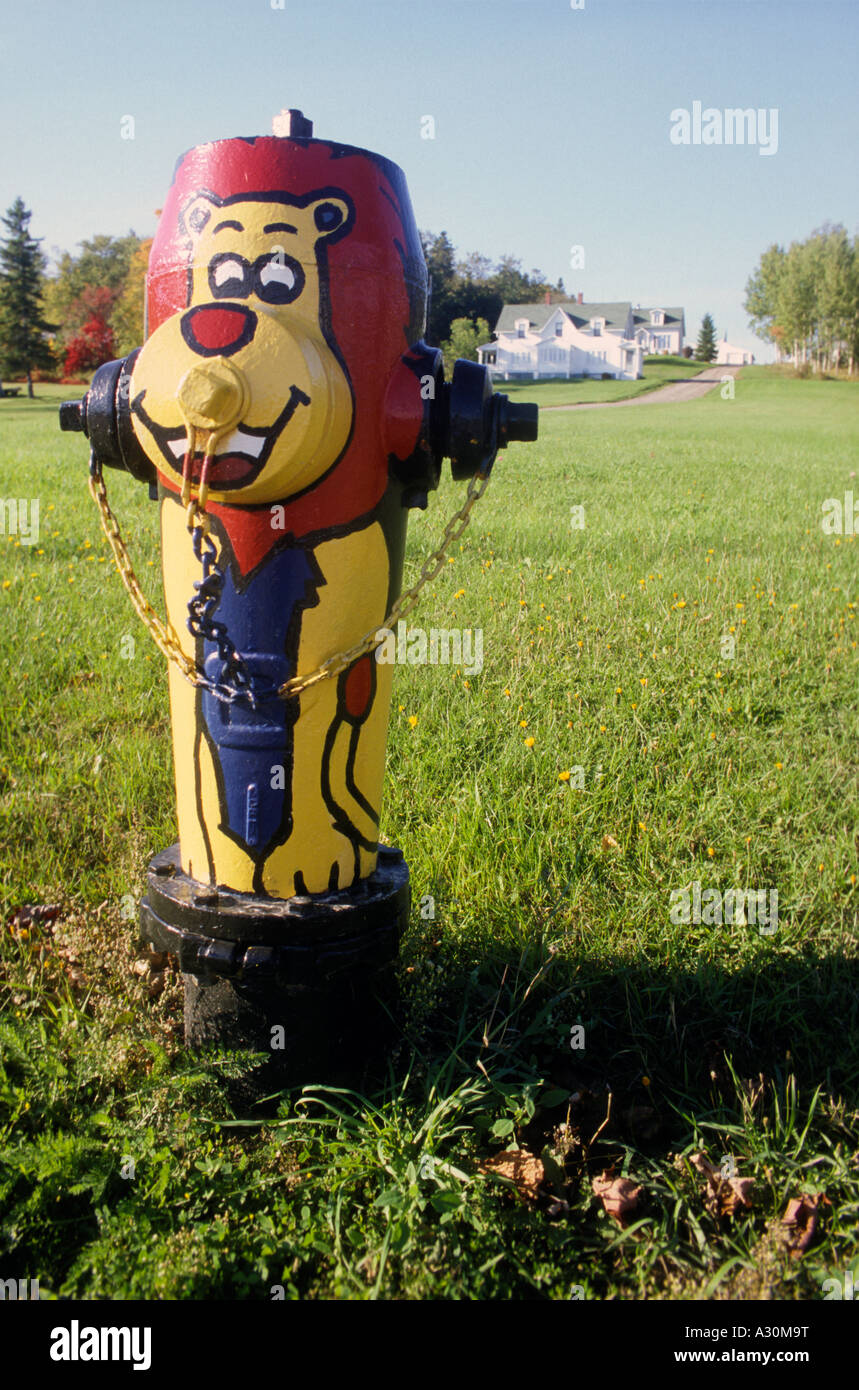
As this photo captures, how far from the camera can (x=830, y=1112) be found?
2.27m

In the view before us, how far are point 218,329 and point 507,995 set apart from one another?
70.4 inches

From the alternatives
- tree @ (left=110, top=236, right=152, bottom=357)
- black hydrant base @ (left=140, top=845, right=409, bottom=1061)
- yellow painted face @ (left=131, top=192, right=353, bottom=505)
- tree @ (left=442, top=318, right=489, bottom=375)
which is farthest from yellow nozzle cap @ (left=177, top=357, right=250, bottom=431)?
tree @ (left=442, top=318, right=489, bottom=375)

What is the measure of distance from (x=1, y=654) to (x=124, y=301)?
157 feet

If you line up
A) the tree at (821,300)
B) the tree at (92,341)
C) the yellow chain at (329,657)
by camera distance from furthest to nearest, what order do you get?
the tree at (821,300) → the tree at (92,341) → the yellow chain at (329,657)

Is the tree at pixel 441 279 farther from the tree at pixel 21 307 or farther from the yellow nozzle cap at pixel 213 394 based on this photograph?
the yellow nozzle cap at pixel 213 394

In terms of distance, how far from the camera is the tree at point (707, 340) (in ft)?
317

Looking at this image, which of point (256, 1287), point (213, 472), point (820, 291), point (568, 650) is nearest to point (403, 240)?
point (213, 472)

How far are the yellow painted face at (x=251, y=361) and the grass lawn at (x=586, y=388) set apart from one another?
1651 inches

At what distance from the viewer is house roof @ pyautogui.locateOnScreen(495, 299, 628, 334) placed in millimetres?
78250

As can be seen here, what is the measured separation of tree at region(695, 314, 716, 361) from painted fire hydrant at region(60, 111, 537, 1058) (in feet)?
340

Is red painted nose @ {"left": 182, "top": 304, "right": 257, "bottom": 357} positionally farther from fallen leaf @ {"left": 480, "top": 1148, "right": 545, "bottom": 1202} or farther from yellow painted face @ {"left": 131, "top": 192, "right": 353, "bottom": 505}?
fallen leaf @ {"left": 480, "top": 1148, "right": 545, "bottom": 1202}

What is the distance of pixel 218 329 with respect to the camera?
1.80 metres

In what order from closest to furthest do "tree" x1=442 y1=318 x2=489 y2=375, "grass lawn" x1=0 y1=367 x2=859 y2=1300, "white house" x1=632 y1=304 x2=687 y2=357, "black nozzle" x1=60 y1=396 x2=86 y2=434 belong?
1. "grass lawn" x1=0 y1=367 x2=859 y2=1300
2. "black nozzle" x1=60 y1=396 x2=86 y2=434
3. "tree" x1=442 y1=318 x2=489 y2=375
4. "white house" x1=632 y1=304 x2=687 y2=357

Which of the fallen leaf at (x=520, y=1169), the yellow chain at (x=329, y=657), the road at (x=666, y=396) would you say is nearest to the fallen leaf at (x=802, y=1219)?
the fallen leaf at (x=520, y=1169)
